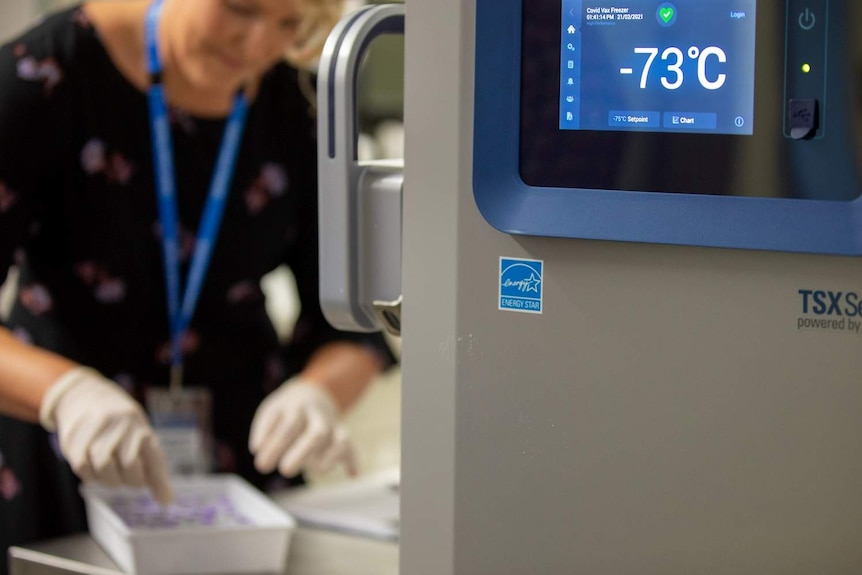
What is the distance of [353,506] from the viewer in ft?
5.66

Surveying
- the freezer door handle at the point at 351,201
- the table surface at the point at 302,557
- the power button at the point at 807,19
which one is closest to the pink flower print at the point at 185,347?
the table surface at the point at 302,557

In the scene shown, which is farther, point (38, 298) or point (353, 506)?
point (38, 298)

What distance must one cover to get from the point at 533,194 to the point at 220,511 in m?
0.91

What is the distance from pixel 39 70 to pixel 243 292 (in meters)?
0.55

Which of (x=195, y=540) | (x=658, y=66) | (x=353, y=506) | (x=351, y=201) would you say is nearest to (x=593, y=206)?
(x=658, y=66)

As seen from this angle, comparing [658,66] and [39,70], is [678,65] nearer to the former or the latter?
[658,66]

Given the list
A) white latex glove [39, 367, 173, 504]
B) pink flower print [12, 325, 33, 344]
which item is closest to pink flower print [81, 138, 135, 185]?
pink flower print [12, 325, 33, 344]

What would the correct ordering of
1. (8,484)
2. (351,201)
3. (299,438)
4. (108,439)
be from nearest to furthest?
(351,201)
(108,439)
(299,438)
(8,484)

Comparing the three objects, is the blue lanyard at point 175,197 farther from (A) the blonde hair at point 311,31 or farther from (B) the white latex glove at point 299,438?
(B) the white latex glove at point 299,438

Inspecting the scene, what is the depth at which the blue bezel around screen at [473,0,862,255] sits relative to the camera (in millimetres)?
856

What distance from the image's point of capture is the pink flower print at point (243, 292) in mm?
2135

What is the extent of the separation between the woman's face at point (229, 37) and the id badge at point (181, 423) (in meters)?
0.59

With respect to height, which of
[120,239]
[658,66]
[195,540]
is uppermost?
[658,66]

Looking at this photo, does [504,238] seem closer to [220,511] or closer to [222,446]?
[220,511]
